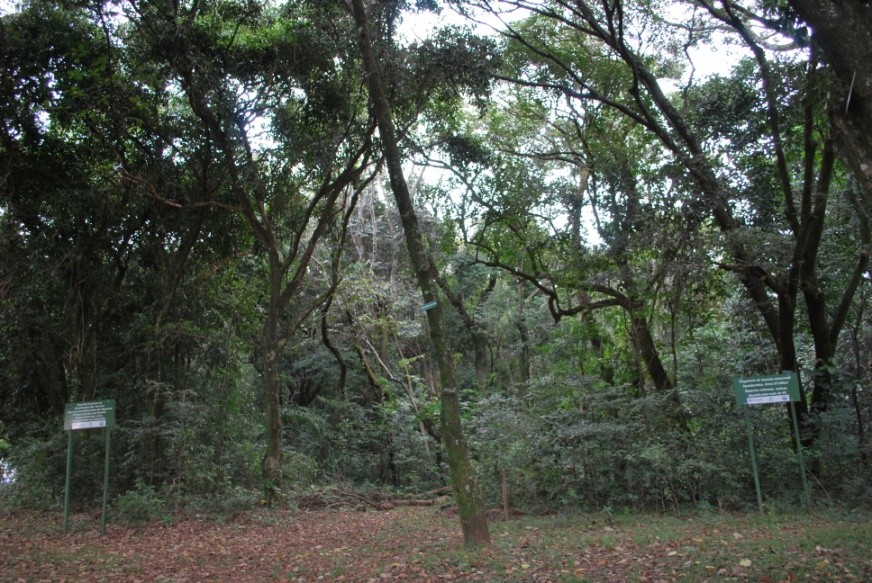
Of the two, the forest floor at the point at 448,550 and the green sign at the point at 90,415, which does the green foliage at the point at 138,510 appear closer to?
the forest floor at the point at 448,550

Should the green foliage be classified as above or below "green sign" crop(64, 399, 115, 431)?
below

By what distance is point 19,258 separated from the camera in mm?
13320

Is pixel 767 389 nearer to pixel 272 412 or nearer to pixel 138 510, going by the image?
pixel 272 412

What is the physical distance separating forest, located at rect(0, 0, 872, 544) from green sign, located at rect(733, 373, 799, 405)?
1334 mm

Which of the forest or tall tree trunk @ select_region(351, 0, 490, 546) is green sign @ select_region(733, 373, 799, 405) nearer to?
the forest

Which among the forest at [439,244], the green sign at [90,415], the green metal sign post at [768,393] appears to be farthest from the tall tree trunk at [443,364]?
the green sign at [90,415]

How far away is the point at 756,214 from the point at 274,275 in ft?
31.2

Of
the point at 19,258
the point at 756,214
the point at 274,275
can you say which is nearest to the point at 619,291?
the point at 756,214

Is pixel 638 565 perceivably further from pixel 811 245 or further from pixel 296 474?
pixel 296 474

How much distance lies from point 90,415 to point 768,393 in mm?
10624

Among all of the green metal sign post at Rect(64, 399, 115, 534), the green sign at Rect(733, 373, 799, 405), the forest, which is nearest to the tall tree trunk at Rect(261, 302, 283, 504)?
the forest

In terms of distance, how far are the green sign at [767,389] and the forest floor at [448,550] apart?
171 cm

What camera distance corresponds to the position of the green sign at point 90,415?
10.6 meters

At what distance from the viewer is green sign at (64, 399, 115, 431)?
1057 cm
